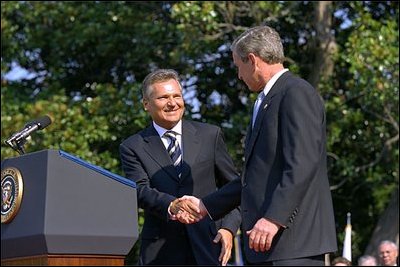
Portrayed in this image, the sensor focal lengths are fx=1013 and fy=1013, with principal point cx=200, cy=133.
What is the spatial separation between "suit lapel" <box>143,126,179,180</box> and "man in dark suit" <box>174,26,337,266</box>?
143 centimetres

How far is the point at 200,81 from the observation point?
18.5 m

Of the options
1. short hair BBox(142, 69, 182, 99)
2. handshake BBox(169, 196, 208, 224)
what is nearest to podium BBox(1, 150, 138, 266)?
handshake BBox(169, 196, 208, 224)

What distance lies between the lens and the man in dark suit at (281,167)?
15.2ft

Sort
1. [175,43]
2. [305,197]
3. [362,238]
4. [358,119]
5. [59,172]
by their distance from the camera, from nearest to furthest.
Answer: [59,172], [305,197], [358,119], [175,43], [362,238]

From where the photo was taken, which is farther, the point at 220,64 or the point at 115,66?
the point at 115,66

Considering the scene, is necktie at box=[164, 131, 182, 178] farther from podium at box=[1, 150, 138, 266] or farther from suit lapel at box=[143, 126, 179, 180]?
podium at box=[1, 150, 138, 266]

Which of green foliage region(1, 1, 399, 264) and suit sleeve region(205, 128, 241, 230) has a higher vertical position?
green foliage region(1, 1, 399, 264)

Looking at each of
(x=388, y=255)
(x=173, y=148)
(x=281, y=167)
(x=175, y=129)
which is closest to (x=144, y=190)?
(x=173, y=148)

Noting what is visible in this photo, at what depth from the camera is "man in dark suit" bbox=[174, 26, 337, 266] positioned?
464cm

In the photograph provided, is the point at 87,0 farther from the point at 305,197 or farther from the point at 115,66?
the point at 305,197

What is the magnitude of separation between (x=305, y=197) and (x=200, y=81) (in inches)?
543

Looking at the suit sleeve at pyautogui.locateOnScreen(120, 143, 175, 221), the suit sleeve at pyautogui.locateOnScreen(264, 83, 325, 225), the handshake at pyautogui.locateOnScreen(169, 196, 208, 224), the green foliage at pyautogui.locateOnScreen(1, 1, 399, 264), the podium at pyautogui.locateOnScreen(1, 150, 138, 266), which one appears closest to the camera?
the podium at pyautogui.locateOnScreen(1, 150, 138, 266)

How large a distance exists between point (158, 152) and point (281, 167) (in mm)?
1843

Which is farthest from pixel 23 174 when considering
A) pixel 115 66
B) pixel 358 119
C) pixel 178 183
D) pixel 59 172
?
pixel 115 66
